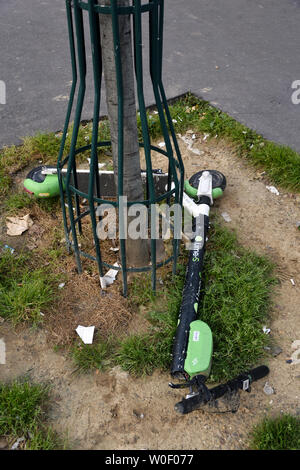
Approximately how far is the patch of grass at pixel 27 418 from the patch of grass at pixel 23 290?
1.44 feet

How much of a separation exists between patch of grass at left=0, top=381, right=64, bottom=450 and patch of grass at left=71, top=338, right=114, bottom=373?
245 mm

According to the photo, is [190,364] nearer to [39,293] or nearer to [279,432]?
[279,432]

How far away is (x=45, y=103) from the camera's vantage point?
4375 mm

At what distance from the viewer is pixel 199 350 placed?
2121 millimetres

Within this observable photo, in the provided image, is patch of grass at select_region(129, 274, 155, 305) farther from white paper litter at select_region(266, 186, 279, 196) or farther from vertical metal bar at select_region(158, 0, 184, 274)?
white paper litter at select_region(266, 186, 279, 196)

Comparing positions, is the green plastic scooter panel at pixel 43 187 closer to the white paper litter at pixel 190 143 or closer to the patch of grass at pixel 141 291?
the patch of grass at pixel 141 291

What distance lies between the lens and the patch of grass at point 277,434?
1.95 metres

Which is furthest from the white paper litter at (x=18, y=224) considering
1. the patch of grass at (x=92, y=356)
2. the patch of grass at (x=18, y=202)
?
the patch of grass at (x=92, y=356)

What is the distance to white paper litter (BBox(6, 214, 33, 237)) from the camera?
9.89ft

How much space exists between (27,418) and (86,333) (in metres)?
0.54

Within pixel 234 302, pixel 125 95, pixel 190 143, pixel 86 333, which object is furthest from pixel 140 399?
pixel 190 143

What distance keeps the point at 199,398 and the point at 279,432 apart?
39 centimetres

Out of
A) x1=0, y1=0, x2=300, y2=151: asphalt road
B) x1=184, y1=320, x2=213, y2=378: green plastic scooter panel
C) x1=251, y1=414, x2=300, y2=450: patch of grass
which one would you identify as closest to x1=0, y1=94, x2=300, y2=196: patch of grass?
Result: x1=0, y1=0, x2=300, y2=151: asphalt road

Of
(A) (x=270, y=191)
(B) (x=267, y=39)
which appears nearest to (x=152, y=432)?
(A) (x=270, y=191)
